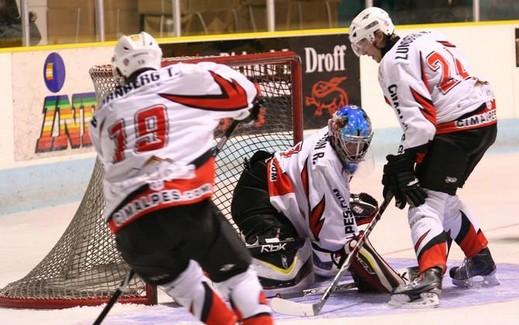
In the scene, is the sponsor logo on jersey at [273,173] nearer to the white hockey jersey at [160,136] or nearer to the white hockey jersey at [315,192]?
the white hockey jersey at [315,192]

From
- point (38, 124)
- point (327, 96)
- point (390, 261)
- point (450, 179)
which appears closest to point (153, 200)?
point (450, 179)

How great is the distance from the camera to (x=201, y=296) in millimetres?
4094

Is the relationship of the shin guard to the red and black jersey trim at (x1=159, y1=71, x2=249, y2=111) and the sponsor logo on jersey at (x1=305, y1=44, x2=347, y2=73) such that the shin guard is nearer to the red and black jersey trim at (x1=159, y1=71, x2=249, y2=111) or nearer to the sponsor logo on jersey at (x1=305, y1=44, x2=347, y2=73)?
the red and black jersey trim at (x1=159, y1=71, x2=249, y2=111)

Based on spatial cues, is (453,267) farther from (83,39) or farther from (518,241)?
(83,39)

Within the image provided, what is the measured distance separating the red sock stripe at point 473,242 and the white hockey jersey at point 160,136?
6.21 feet

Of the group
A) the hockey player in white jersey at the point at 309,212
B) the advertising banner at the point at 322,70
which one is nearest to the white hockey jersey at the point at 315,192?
the hockey player in white jersey at the point at 309,212

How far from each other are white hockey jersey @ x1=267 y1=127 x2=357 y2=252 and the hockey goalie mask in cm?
4

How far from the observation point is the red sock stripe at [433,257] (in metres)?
5.38

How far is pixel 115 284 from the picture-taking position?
18.8ft

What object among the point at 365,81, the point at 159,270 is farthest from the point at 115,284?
the point at 365,81

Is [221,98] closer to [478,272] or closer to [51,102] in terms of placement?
[478,272]

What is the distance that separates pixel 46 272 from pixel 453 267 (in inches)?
67.9

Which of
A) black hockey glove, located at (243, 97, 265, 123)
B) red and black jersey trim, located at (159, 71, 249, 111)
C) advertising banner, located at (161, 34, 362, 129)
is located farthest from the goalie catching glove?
advertising banner, located at (161, 34, 362, 129)

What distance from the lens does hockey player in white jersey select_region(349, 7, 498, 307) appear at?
17.5 ft
